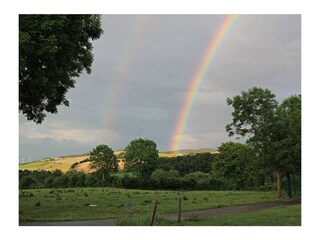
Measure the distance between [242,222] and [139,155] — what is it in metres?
67.3

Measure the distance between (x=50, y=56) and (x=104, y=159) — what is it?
64561mm

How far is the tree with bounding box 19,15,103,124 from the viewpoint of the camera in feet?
59.1

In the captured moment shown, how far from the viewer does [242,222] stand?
18625 millimetres

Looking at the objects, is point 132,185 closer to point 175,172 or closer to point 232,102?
point 175,172

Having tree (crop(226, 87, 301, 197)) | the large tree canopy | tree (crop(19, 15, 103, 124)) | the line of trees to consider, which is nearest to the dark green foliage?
the line of trees

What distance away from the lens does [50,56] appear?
1853 cm

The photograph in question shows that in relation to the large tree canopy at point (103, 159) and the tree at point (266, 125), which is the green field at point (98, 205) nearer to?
the tree at point (266, 125)

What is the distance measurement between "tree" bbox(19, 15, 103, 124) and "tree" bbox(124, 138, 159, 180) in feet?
199

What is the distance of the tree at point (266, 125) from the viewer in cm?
3916

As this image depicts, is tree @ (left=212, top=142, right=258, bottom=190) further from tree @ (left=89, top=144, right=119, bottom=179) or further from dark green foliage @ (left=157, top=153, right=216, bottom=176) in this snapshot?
tree @ (left=89, top=144, right=119, bottom=179)

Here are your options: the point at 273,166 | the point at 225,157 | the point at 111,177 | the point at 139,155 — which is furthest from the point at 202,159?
the point at 273,166

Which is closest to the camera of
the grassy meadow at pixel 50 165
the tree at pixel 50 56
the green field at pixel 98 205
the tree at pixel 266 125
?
the tree at pixel 50 56

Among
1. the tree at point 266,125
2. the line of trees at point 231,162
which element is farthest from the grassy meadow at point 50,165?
the tree at point 266,125

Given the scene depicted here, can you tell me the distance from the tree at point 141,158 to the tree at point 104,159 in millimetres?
2832
